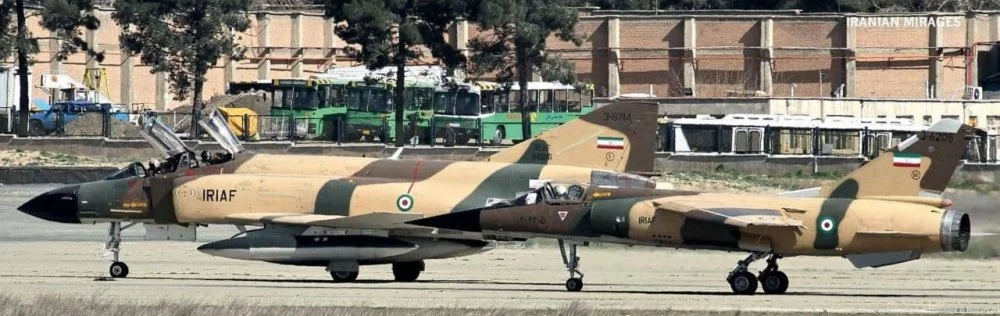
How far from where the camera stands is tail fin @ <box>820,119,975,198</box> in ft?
80.2

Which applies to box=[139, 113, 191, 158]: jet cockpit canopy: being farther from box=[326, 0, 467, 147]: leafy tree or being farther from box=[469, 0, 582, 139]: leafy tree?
box=[469, 0, 582, 139]: leafy tree

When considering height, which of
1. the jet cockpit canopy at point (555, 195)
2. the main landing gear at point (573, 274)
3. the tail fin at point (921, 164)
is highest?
the tail fin at point (921, 164)

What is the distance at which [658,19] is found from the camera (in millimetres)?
85625

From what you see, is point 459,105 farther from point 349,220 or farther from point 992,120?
point 349,220

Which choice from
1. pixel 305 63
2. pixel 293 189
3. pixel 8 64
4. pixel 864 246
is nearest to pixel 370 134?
pixel 8 64

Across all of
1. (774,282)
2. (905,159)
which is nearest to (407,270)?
(774,282)

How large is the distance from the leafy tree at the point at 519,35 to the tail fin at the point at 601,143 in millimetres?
33907

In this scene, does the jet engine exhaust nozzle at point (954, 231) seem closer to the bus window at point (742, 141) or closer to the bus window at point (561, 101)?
the bus window at point (742, 141)

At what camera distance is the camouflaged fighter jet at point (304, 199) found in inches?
1045

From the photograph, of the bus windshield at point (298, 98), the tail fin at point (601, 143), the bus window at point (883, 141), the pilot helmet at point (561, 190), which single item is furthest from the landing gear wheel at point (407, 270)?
the bus windshield at point (298, 98)

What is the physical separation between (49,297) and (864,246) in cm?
1078

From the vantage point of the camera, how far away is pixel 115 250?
2720 centimetres

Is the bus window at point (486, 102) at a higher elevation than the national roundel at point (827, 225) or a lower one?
higher

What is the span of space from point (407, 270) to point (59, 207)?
18.3ft
